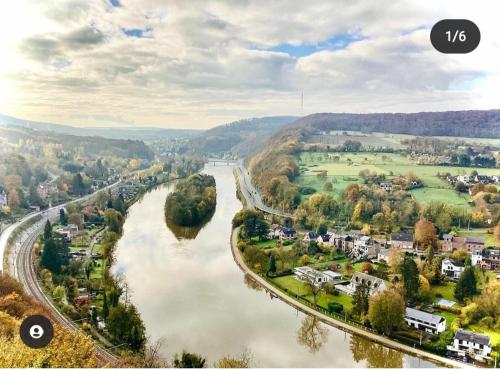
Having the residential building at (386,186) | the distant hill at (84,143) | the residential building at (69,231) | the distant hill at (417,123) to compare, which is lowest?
the residential building at (69,231)

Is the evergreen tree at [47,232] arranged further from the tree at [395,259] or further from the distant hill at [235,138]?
the distant hill at [235,138]

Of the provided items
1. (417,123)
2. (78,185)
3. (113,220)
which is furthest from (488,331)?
(78,185)

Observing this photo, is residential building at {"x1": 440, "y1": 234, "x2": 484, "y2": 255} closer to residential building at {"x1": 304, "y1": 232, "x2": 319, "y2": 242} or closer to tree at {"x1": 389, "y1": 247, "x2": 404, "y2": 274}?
tree at {"x1": 389, "y1": 247, "x2": 404, "y2": 274}

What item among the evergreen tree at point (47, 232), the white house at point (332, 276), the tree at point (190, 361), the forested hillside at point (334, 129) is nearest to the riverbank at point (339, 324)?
the white house at point (332, 276)

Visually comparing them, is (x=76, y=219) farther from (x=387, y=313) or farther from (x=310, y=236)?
(x=387, y=313)

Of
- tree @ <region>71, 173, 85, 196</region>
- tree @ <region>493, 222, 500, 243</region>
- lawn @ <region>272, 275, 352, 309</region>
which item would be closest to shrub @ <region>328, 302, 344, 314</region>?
lawn @ <region>272, 275, 352, 309</region>

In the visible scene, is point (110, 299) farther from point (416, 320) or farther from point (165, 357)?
point (416, 320)
